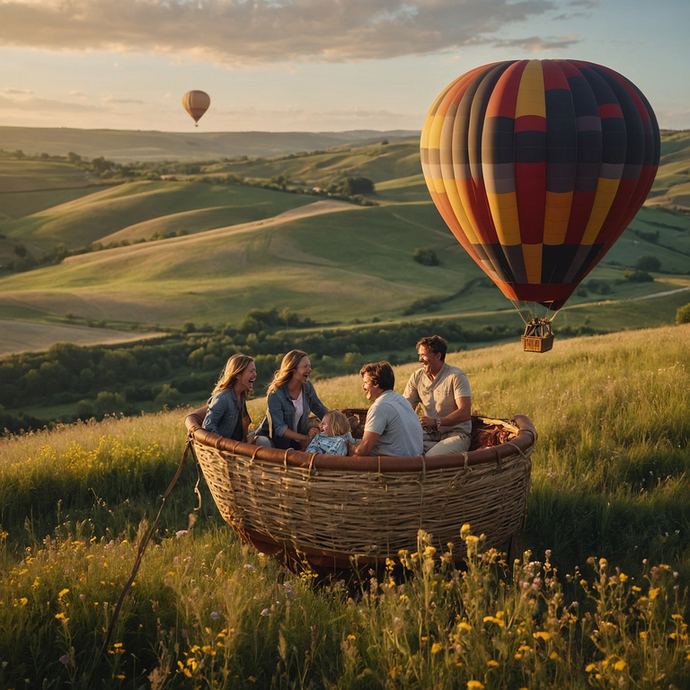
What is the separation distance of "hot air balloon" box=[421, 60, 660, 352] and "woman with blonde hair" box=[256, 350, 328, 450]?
4.79 metres

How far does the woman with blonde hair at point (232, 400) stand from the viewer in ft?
18.1

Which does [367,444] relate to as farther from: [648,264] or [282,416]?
[648,264]

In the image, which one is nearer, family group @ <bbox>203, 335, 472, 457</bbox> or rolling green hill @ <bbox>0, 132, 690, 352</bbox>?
family group @ <bbox>203, 335, 472, 457</bbox>

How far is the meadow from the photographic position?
344 centimetres

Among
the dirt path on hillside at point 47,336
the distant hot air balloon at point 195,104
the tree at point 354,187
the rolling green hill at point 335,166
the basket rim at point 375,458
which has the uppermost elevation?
the rolling green hill at point 335,166

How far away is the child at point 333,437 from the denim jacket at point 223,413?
76 cm

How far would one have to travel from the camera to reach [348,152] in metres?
182

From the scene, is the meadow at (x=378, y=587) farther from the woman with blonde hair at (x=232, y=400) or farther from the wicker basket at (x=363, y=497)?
the woman with blonde hair at (x=232, y=400)

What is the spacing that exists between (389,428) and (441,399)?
1448 mm

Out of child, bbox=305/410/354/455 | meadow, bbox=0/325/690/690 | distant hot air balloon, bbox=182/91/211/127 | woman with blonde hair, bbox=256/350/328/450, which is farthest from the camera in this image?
distant hot air balloon, bbox=182/91/211/127

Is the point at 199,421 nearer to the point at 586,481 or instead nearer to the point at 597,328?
the point at 586,481

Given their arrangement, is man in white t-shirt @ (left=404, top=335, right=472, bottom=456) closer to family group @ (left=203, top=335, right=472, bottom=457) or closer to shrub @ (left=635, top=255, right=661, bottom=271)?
family group @ (left=203, top=335, right=472, bottom=457)

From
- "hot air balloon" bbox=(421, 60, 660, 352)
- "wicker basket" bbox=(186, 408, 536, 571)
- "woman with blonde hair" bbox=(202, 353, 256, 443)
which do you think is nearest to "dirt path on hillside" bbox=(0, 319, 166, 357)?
"hot air balloon" bbox=(421, 60, 660, 352)

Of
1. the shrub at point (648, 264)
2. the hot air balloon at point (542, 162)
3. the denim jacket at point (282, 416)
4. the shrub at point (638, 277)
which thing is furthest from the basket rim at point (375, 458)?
the shrub at point (648, 264)
